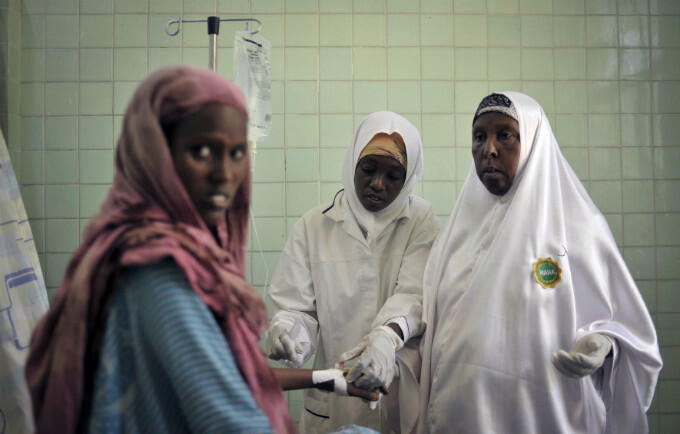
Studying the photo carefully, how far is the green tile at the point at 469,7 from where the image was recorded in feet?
8.57

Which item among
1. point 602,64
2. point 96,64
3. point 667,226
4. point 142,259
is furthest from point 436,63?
point 142,259

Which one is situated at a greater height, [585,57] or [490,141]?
[585,57]

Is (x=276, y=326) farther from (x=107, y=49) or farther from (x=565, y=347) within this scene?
(x=107, y=49)

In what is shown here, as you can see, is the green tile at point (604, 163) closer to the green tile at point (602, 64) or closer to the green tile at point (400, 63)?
the green tile at point (602, 64)

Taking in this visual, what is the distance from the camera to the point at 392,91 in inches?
102

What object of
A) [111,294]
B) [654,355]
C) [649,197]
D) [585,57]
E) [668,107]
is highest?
[585,57]

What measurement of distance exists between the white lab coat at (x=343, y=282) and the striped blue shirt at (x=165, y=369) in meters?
1.05

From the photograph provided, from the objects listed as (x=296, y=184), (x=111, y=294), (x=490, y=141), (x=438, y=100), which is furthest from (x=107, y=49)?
(x=111, y=294)

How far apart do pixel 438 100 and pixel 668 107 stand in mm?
1116

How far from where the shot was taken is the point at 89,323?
0.73 m

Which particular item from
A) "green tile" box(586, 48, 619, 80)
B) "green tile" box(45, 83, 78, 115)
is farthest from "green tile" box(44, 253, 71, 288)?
"green tile" box(586, 48, 619, 80)

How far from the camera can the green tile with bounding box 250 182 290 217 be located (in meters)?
2.58

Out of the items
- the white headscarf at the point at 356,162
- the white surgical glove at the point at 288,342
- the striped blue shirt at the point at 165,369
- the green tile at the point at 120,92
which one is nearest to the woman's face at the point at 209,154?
the striped blue shirt at the point at 165,369

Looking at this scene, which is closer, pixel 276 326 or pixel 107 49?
pixel 276 326
